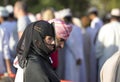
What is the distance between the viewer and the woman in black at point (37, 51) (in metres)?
5.42

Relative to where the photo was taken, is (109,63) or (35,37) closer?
(35,37)

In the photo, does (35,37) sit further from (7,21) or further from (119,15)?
(119,15)

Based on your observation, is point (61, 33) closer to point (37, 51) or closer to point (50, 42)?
point (50, 42)

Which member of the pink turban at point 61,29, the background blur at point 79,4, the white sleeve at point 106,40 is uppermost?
the pink turban at point 61,29

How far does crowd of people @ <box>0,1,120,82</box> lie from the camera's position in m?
5.53

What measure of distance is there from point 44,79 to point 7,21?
5.65 m

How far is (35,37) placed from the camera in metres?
5.54

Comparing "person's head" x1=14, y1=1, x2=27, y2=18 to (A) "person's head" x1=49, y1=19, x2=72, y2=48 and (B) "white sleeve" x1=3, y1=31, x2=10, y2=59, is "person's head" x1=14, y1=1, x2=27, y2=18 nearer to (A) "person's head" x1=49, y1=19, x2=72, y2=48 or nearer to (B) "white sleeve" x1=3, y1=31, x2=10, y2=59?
(B) "white sleeve" x1=3, y1=31, x2=10, y2=59

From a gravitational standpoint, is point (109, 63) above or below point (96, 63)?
above

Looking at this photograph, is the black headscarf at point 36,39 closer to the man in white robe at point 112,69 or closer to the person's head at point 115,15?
the man in white robe at point 112,69

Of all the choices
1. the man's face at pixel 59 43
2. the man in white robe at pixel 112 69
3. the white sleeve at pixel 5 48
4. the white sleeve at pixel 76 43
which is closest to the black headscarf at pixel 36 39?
the man in white robe at pixel 112 69

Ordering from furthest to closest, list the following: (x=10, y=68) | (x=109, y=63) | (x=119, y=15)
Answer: (x=119, y=15) → (x=10, y=68) → (x=109, y=63)

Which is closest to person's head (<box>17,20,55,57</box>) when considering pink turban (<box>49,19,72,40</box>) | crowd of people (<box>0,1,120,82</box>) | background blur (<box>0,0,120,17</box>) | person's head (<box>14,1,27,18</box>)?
crowd of people (<box>0,1,120,82</box>)

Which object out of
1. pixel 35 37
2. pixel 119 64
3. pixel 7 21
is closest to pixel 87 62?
pixel 7 21
